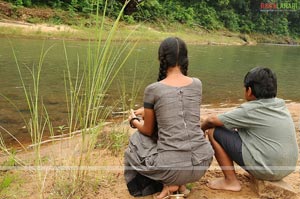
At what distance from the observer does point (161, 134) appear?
227 cm

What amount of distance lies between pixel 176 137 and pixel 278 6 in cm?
3871

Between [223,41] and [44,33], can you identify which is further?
[223,41]

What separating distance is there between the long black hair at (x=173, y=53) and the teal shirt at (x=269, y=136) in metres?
0.53

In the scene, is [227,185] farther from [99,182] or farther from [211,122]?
[99,182]

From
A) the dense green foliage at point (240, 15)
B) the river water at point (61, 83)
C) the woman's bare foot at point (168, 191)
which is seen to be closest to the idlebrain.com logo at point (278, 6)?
the dense green foliage at point (240, 15)

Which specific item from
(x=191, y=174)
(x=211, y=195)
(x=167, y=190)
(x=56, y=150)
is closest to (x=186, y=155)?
(x=191, y=174)

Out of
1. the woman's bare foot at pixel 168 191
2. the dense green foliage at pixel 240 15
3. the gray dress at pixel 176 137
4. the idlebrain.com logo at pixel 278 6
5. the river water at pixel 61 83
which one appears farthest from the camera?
the idlebrain.com logo at pixel 278 6

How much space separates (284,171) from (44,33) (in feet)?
49.1

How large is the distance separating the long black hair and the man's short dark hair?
0.52 meters

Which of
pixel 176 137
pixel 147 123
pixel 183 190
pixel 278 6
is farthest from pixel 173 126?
pixel 278 6

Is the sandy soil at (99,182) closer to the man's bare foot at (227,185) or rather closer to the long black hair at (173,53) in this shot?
the man's bare foot at (227,185)

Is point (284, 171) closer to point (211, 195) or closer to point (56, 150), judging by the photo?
point (211, 195)

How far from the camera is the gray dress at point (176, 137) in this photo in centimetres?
221

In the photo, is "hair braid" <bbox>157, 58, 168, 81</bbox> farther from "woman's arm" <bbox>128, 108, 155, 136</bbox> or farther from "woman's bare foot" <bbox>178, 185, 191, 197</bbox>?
"woman's bare foot" <bbox>178, 185, 191, 197</bbox>
